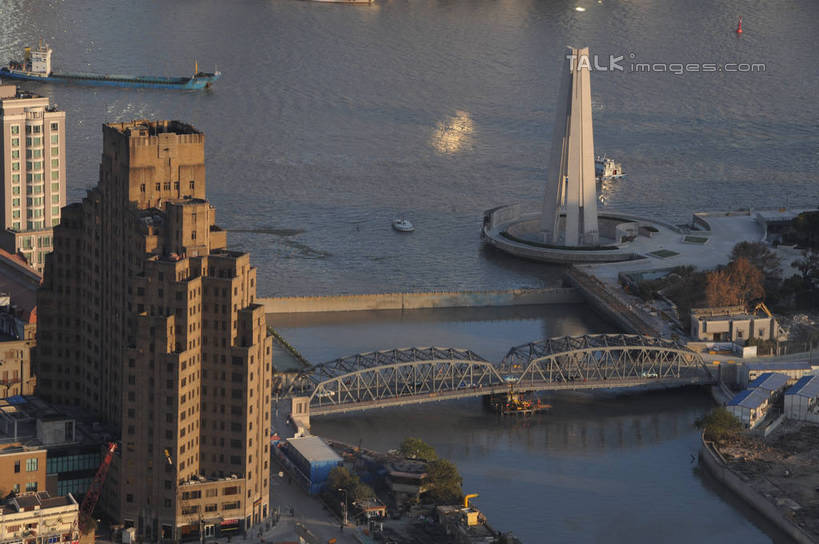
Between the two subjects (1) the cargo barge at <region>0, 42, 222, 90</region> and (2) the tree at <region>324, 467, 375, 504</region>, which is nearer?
(2) the tree at <region>324, 467, 375, 504</region>

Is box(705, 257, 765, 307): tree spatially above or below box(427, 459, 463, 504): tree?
above

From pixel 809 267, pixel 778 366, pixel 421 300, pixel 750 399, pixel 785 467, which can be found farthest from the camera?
pixel 809 267

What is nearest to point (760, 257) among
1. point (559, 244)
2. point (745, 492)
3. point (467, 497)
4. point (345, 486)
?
point (559, 244)

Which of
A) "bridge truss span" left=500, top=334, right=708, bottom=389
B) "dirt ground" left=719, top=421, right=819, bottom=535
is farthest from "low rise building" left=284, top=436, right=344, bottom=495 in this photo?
"dirt ground" left=719, top=421, right=819, bottom=535

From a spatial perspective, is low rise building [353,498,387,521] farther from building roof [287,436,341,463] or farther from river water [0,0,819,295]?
river water [0,0,819,295]

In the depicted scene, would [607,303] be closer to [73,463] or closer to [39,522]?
[73,463]

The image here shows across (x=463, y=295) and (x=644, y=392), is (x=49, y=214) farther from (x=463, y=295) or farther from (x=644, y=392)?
→ (x=644, y=392)
